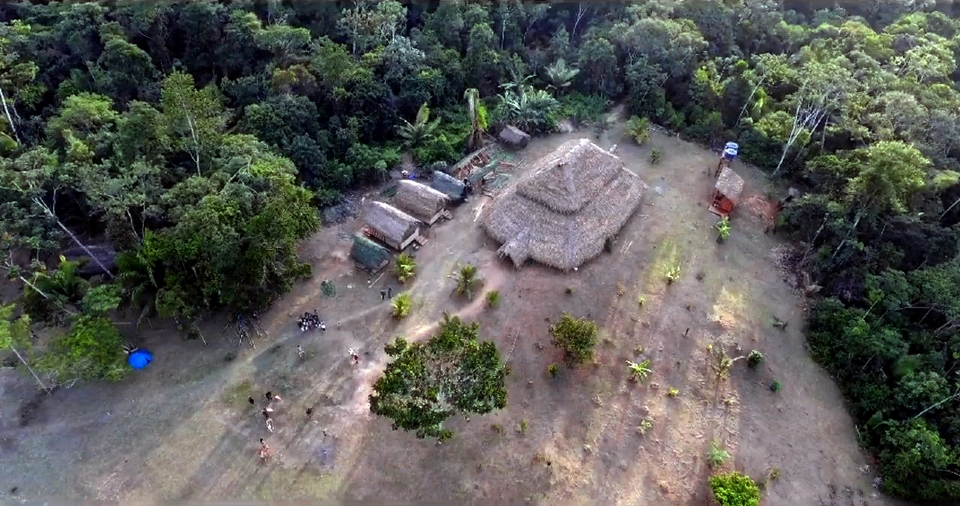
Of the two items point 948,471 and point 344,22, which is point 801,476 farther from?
point 344,22

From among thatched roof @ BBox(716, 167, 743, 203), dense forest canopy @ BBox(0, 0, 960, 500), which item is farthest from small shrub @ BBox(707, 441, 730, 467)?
thatched roof @ BBox(716, 167, 743, 203)

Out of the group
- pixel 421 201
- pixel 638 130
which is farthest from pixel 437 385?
pixel 638 130

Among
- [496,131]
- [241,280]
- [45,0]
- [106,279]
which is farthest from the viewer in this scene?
[45,0]

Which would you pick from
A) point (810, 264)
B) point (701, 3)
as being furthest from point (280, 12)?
point (810, 264)

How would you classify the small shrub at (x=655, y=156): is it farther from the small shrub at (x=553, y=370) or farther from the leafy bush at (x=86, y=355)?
the leafy bush at (x=86, y=355)

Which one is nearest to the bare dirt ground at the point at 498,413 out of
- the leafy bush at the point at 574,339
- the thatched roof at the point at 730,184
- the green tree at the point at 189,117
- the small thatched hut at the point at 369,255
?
the small thatched hut at the point at 369,255

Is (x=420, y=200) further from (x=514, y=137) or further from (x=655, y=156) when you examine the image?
(x=655, y=156)
